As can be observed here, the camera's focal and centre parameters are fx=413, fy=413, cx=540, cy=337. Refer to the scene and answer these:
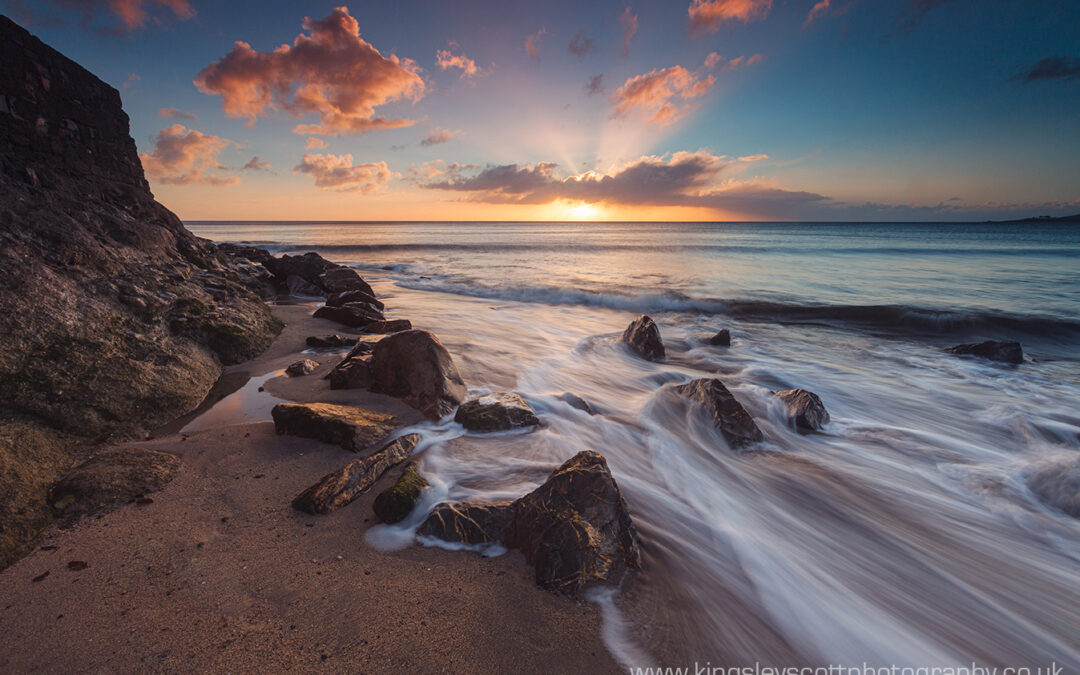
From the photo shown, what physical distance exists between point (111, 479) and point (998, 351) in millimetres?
11621

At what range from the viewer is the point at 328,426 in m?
3.26

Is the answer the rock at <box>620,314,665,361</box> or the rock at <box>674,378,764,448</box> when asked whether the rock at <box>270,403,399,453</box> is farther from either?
the rock at <box>620,314,665,361</box>

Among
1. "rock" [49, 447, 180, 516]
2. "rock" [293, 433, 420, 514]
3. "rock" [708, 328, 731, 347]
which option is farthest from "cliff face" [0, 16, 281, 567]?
"rock" [708, 328, 731, 347]

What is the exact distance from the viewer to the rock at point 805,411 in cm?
459

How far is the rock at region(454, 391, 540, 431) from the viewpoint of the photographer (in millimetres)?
3783

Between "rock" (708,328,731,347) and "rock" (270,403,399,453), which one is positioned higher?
"rock" (270,403,399,453)

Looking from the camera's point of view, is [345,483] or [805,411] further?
[805,411]

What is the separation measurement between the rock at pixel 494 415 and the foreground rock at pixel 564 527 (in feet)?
4.02

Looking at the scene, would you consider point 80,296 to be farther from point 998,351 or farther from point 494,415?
point 998,351

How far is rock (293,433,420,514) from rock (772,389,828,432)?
4.23 metres

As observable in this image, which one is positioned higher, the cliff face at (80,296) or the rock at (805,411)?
the cliff face at (80,296)

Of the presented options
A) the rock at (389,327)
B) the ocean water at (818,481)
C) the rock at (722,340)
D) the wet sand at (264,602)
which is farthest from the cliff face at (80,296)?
the rock at (722,340)

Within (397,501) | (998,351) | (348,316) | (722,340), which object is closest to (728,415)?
(397,501)

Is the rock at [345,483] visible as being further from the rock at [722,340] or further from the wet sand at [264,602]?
the rock at [722,340]
